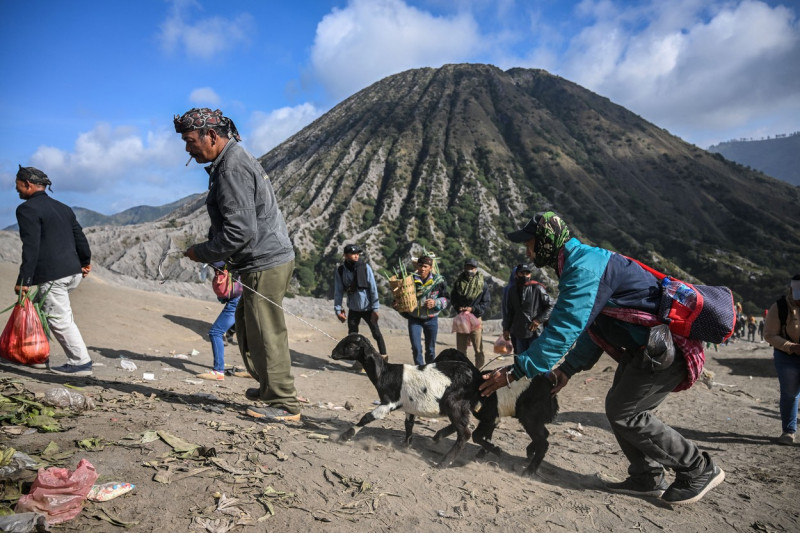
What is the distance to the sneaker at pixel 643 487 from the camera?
149 inches

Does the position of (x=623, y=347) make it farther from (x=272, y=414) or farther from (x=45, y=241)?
(x=45, y=241)

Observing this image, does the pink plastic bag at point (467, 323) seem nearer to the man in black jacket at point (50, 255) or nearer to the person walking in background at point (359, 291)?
the person walking in background at point (359, 291)

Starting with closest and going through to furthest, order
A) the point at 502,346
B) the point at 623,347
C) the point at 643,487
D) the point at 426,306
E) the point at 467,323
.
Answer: the point at 623,347 → the point at 643,487 → the point at 426,306 → the point at 467,323 → the point at 502,346

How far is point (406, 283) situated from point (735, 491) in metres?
5.11

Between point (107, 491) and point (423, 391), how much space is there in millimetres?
2492

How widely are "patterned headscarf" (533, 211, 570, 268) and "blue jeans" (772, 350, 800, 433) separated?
4170mm

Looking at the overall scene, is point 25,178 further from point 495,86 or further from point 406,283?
point 495,86

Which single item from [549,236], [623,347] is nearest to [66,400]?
[549,236]

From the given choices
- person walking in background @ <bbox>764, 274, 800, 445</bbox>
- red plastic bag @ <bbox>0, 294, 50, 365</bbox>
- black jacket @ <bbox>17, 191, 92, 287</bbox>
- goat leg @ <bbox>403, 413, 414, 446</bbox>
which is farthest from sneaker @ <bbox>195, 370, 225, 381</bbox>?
person walking in background @ <bbox>764, 274, 800, 445</bbox>

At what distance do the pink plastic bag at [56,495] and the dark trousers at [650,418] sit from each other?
137 inches

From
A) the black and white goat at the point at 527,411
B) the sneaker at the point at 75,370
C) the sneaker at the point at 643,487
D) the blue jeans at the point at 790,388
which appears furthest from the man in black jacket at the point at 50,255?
the blue jeans at the point at 790,388

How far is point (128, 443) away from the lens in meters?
3.49

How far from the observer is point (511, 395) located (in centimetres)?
434

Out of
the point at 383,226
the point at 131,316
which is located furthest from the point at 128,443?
the point at 383,226
